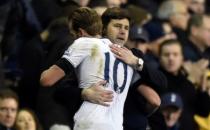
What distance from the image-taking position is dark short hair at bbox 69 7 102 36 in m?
6.80

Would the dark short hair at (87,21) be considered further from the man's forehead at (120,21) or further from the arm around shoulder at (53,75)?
the arm around shoulder at (53,75)

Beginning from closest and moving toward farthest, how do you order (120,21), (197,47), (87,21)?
(87,21) < (120,21) < (197,47)

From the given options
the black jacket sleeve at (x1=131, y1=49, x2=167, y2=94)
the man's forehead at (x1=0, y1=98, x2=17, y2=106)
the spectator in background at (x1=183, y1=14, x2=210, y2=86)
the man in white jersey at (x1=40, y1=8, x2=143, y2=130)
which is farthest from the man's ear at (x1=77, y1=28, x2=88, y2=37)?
the spectator in background at (x1=183, y1=14, x2=210, y2=86)

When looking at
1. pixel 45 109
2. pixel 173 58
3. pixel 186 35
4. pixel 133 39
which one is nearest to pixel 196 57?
pixel 186 35

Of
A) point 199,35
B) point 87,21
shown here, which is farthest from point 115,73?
point 199,35

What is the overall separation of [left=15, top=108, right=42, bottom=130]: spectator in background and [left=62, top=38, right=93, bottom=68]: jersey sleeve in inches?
99.7

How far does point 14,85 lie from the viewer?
10523 mm

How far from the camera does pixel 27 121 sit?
30.2ft

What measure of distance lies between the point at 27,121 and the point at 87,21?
268 centimetres

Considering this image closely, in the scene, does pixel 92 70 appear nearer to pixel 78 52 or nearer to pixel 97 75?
pixel 97 75

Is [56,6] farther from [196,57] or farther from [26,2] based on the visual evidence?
[196,57]

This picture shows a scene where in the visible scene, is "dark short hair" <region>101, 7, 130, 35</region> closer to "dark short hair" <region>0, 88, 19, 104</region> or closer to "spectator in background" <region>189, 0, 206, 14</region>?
"dark short hair" <region>0, 88, 19, 104</region>

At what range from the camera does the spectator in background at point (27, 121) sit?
918 cm

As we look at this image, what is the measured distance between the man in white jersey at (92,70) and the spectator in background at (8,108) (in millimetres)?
2451
